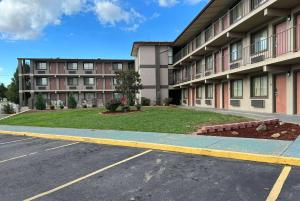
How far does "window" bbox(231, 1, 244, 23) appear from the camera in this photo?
20.8 m

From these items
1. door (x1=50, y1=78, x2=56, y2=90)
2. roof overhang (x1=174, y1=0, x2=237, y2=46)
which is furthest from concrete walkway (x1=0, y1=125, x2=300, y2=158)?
door (x1=50, y1=78, x2=56, y2=90)

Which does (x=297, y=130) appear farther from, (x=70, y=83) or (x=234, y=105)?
(x=70, y=83)

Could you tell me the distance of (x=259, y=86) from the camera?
19.8m

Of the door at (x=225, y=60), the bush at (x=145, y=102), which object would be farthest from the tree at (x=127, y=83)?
the bush at (x=145, y=102)

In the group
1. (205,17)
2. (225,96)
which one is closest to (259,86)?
(225,96)

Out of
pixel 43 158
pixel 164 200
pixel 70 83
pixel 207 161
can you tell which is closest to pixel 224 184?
pixel 164 200

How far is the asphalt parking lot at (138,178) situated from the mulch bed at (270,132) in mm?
3059

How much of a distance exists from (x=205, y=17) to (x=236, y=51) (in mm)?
5746

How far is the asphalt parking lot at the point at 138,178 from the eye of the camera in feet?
16.0

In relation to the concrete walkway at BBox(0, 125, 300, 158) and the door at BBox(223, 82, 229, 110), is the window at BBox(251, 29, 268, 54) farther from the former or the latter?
the concrete walkway at BBox(0, 125, 300, 158)

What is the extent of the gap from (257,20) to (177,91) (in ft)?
81.1

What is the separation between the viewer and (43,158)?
27.1ft

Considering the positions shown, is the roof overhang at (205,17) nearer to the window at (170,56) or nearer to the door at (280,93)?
the window at (170,56)

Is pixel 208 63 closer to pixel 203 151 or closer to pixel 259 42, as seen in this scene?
pixel 259 42
